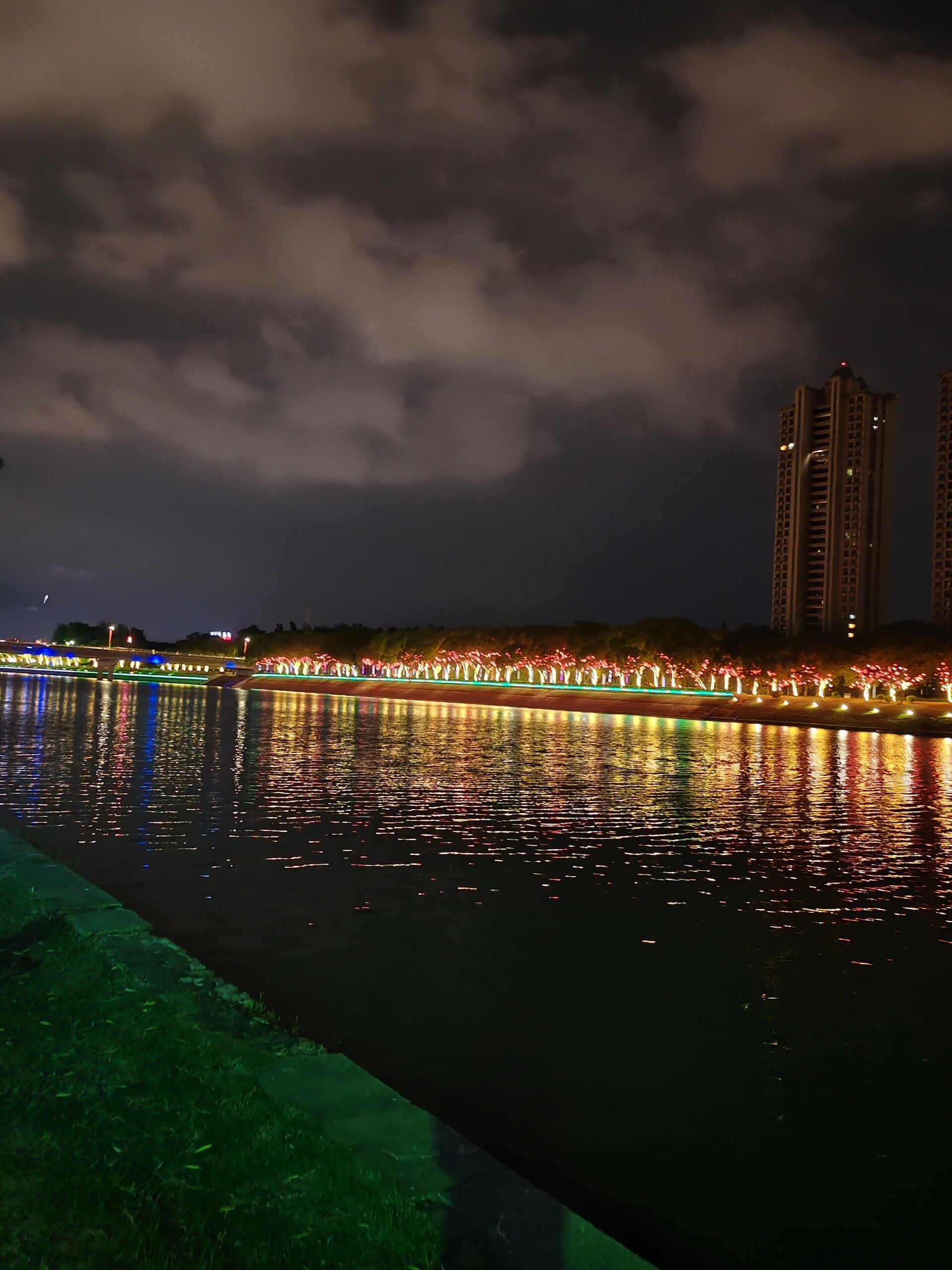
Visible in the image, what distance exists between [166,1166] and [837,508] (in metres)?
167

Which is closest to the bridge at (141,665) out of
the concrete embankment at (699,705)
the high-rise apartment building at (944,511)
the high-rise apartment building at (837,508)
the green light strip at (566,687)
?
the green light strip at (566,687)

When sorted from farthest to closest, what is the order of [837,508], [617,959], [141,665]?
1. [141,665]
2. [837,508]
3. [617,959]

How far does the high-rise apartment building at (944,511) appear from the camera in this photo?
412 feet

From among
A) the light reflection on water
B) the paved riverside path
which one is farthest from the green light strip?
the paved riverside path

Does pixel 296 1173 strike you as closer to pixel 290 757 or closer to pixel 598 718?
pixel 290 757

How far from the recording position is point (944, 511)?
127312mm

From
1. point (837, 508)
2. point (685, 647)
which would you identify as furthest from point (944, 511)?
point (685, 647)

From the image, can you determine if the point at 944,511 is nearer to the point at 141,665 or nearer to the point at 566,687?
the point at 566,687

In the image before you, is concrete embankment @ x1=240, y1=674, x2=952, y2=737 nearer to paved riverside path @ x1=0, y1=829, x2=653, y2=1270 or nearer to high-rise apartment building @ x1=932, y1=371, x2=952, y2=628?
high-rise apartment building @ x1=932, y1=371, x2=952, y2=628

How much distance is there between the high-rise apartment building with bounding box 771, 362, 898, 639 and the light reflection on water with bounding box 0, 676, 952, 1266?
474 ft

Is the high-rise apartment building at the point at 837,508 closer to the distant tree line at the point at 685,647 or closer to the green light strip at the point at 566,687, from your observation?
the distant tree line at the point at 685,647

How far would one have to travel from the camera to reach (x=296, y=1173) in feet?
13.4

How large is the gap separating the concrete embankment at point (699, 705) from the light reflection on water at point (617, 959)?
45.0 m

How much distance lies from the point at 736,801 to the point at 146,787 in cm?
1203
